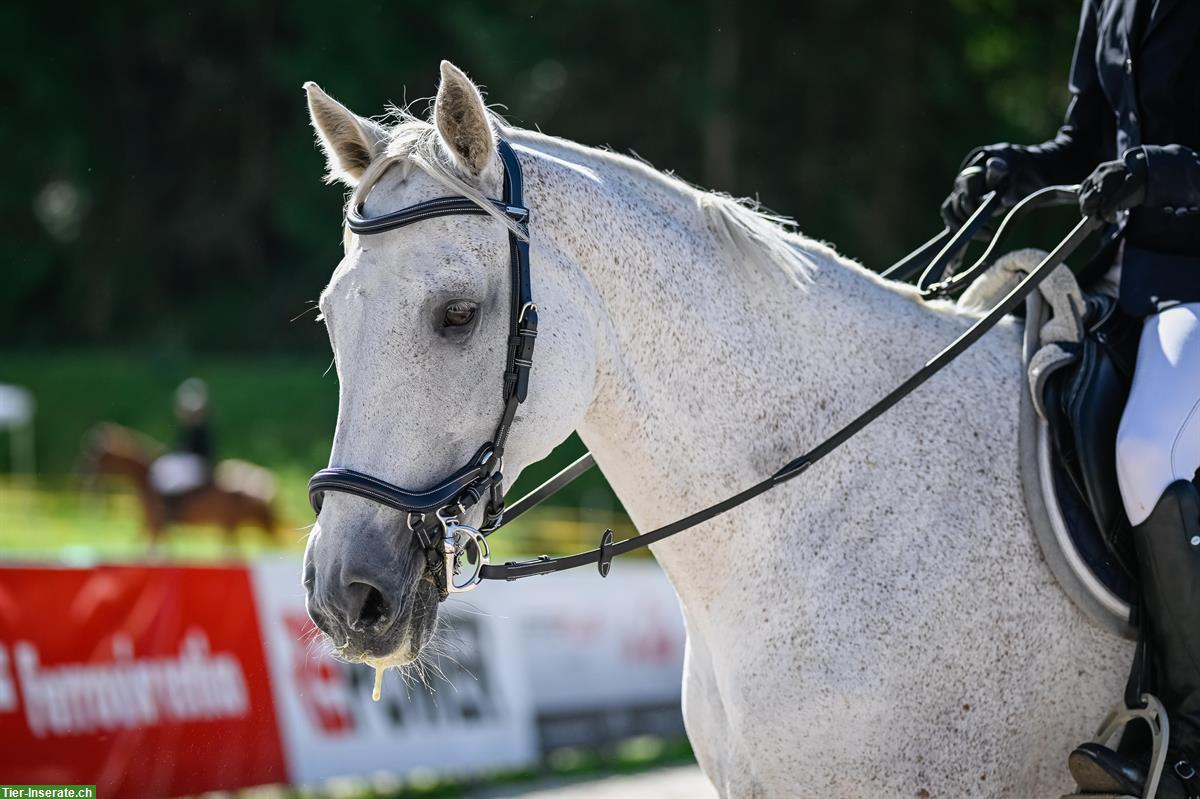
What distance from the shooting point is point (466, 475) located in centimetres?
274

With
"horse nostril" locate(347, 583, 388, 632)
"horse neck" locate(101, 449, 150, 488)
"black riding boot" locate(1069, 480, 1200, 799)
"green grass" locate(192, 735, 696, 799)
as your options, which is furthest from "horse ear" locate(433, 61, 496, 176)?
"horse neck" locate(101, 449, 150, 488)

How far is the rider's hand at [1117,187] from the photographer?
3156 mm

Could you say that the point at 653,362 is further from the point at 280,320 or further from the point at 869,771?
the point at 280,320

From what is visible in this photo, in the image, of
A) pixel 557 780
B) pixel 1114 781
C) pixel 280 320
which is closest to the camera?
pixel 1114 781

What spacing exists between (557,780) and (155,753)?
3.14 meters

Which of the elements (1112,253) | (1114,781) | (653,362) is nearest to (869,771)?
(1114,781)

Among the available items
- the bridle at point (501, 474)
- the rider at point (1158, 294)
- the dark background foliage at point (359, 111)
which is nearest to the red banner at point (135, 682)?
the bridle at point (501, 474)

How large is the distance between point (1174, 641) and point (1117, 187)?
114cm

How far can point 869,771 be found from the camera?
2.99 m

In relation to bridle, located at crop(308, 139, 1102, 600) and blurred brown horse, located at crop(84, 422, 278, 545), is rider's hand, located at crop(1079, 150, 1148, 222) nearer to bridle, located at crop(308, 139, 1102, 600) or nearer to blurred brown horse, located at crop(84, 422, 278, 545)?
bridle, located at crop(308, 139, 1102, 600)

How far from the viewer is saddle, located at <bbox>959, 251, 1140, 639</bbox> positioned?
3084 mm

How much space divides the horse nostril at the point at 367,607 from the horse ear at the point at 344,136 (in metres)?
1.03

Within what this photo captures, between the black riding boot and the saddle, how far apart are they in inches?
4.2

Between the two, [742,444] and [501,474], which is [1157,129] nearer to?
[742,444]
